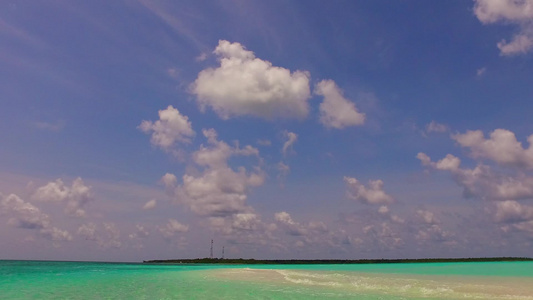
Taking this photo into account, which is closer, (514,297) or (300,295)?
(514,297)

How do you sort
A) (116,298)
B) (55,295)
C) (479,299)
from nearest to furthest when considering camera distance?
(479,299), (116,298), (55,295)

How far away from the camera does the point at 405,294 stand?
2669cm

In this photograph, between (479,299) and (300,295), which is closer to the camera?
(479,299)

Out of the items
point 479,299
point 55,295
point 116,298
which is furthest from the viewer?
point 55,295

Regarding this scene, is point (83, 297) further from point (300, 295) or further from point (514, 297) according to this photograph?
point (514, 297)

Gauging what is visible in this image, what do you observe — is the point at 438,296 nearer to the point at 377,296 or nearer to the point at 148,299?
the point at 377,296

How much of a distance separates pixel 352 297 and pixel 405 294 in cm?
411

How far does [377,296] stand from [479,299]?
227 inches

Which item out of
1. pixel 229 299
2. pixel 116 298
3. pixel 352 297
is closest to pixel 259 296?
pixel 229 299

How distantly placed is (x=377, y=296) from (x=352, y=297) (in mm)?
1639

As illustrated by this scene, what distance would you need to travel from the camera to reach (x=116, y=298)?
25.7 metres

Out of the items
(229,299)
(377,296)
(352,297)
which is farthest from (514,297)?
(229,299)

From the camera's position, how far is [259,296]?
26.2 meters

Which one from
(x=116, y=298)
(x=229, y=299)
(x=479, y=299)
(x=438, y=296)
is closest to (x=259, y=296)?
(x=229, y=299)
